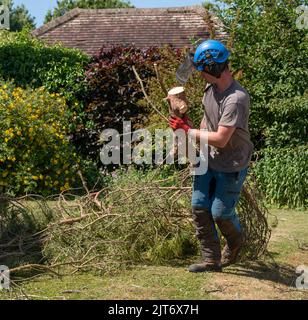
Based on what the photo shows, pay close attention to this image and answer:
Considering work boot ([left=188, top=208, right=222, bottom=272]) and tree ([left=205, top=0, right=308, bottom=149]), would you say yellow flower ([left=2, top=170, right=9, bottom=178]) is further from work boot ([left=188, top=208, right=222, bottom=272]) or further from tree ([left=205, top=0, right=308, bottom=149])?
work boot ([left=188, top=208, right=222, bottom=272])

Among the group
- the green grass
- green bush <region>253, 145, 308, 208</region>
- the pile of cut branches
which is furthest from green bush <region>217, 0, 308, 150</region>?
the green grass

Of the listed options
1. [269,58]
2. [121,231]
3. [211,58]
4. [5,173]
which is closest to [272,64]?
[269,58]

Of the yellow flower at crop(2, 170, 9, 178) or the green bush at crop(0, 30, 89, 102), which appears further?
the green bush at crop(0, 30, 89, 102)

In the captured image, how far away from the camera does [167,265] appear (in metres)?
6.78

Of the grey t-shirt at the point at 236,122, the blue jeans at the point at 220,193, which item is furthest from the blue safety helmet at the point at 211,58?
the blue jeans at the point at 220,193

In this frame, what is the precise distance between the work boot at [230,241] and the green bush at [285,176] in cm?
452

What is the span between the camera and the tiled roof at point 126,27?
76.0 feet

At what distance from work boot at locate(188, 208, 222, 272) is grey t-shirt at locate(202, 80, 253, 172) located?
470mm

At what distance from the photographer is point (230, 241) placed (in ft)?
21.0

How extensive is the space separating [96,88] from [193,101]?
269 cm

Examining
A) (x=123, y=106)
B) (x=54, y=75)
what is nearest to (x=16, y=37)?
(x=54, y=75)

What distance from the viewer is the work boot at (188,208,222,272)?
6.32 metres

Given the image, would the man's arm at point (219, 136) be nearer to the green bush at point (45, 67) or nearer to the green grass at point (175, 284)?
the green grass at point (175, 284)
